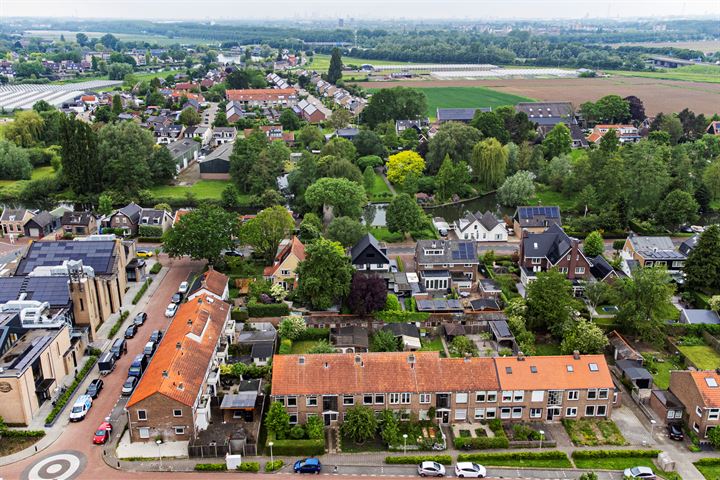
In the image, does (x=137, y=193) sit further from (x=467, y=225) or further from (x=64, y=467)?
(x=64, y=467)

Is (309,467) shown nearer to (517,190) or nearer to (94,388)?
(94,388)

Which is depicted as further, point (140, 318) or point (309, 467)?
point (140, 318)

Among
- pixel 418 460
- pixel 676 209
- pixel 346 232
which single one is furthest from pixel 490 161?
pixel 418 460

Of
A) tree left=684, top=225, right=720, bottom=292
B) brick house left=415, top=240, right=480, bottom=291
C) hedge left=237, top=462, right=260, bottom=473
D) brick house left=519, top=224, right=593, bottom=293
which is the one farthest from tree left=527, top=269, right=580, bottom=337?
hedge left=237, top=462, right=260, bottom=473

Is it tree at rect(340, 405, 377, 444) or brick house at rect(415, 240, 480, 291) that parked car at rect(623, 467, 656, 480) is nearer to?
tree at rect(340, 405, 377, 444)

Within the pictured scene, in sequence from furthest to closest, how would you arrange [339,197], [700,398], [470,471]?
[339,197]
[700,398]
[470,471]
